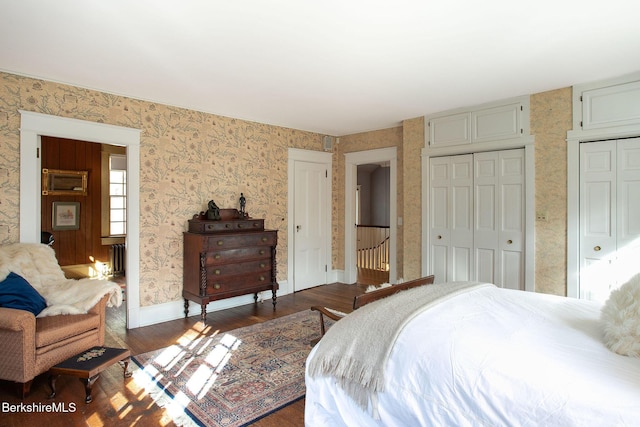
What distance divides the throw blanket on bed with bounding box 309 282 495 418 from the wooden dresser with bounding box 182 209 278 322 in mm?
2595

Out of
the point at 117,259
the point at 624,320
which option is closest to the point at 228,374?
the point at 624,320

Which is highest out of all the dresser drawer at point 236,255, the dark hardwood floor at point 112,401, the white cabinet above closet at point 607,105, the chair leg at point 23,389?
the white cabinet above closet at point 607,105

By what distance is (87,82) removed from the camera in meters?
3.59

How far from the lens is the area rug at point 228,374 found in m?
2.42

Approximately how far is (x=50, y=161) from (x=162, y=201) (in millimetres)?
3822

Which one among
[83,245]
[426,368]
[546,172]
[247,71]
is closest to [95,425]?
[426,368]

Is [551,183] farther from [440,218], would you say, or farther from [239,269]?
[239,269]

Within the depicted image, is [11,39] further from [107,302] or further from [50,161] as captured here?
[50,161]

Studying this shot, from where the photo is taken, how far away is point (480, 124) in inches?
173

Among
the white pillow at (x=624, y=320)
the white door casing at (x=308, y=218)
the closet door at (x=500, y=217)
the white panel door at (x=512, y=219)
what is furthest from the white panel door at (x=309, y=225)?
the white pillow at (x=624, y=320)

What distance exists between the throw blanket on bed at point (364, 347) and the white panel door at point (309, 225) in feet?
12.5

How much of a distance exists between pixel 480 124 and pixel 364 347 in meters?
3.56

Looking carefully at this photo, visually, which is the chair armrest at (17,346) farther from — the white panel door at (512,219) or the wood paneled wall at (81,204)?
the wood paneled wall at (81,204)

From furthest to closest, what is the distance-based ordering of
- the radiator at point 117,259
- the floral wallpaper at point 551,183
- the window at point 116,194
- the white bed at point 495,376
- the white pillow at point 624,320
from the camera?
the window at point 116,194 → the radiator at point 117,259 → the floral wallpaper at point 551,183 → the white pillow at point 624,320 → the white bed at point 495,376
